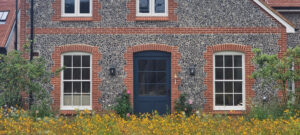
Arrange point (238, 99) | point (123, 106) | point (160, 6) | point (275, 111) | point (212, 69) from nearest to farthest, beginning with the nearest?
point (275, 111), point (123, 106), point (212, 69), point (238, 99), point (160, 6)

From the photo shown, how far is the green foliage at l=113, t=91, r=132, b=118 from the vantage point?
38.7 ft

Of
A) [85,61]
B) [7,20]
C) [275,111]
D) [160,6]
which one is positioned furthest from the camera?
[7,20]

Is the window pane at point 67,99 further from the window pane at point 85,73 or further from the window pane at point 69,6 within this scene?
the window pane at point 69,6

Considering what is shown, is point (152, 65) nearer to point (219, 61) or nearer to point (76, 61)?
point (219, 61)

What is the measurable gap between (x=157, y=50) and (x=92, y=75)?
2415 millimetres

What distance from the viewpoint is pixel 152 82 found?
40.7 ft

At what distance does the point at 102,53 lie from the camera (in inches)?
483

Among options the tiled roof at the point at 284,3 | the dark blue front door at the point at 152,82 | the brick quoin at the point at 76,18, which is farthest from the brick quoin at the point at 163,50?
the tiled roof at the point at 284,3

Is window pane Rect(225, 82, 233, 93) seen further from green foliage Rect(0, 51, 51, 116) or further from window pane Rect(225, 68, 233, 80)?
green foliage Rect(0, 51, 51, 116)

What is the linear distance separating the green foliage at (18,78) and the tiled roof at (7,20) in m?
7.53

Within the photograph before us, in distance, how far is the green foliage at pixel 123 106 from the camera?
1179 cm

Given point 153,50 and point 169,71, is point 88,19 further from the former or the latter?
point 169,71

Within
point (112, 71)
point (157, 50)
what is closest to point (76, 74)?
point (112, 71)

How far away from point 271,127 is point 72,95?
7.13 m
